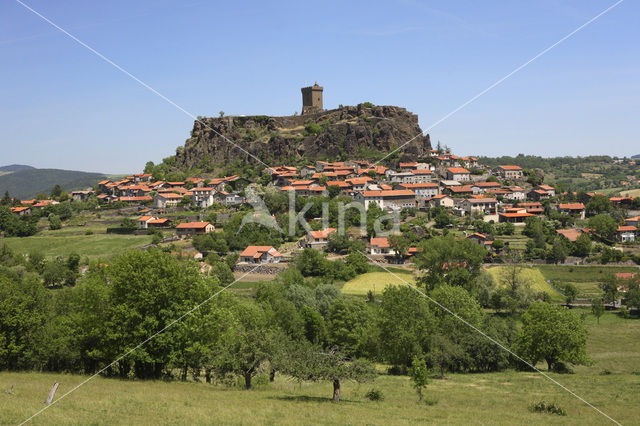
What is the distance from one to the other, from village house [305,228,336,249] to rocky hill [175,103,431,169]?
3085cm

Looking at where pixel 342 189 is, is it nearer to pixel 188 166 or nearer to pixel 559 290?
pixel 559 290

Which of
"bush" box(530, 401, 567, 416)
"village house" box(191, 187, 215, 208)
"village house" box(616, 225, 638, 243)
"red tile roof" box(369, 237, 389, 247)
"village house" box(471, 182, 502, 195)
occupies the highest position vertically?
"village house" box(471, 182, 502, 195)

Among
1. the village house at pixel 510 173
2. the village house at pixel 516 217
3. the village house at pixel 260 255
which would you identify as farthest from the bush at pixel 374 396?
the village house at pixel 510 173

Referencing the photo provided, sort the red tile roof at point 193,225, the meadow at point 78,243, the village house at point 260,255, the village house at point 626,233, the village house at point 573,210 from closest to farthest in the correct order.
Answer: the village house at point 260,255
the meadow at point 78,243
the village house at point 626,233
the red tile roof at point 193,225
the village house at point 573,210

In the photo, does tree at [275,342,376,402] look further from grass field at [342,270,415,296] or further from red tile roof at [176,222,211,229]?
red tile roof at [176,222,211,229]

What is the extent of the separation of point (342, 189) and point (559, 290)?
2933cm

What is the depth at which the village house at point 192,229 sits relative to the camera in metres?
55.8

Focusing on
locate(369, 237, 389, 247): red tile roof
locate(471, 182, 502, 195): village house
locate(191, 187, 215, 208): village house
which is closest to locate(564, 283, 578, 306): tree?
locate(369, 237, 389, 247): red tile roof

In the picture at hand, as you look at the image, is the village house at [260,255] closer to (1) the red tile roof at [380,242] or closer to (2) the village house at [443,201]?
(1) the red tile roof at [380,242]

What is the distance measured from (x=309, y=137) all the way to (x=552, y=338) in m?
67.6

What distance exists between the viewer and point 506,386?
770 inches

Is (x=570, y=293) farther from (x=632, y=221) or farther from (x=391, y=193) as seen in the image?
(x=391, y=193)

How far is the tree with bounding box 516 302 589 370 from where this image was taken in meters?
24.0

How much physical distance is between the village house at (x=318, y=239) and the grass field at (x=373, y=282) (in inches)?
279
